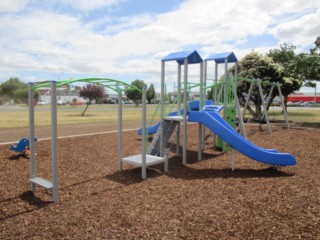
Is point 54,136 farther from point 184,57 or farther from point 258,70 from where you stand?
point 258,70

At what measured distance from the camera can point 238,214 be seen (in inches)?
160

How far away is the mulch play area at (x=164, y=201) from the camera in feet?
11.9

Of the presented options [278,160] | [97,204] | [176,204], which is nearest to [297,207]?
[176,204]

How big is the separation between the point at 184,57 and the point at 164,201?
3875mm

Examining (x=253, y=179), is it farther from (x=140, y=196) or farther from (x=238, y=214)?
(x=140, y=196)

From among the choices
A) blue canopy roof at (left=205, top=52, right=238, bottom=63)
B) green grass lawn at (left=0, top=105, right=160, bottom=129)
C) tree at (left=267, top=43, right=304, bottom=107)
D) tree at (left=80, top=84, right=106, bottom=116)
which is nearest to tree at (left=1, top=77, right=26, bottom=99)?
tree at (left=80, top=84, right=106, bottom=116)

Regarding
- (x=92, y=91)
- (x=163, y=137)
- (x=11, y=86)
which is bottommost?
(x=163, y=137)

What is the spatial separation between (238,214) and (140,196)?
5.52 ft

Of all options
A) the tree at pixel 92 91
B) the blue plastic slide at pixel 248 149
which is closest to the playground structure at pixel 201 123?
the blue plastic slide at pixel 248 149

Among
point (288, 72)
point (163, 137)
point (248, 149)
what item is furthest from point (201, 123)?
point (288, 72)

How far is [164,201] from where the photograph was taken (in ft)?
15.2

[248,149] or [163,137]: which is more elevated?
[163,137]

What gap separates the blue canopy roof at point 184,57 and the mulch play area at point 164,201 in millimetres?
2724

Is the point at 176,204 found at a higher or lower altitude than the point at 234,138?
lower
